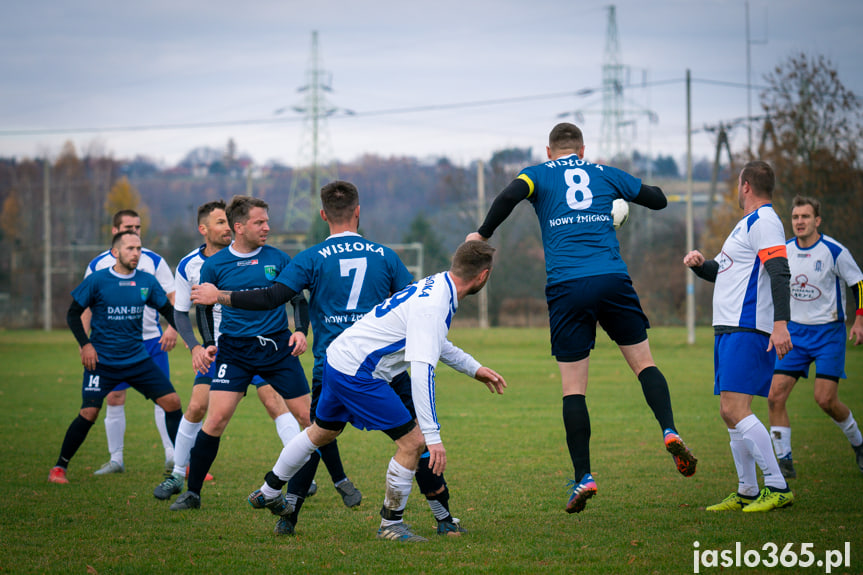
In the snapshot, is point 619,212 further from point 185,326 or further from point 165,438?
point 165,438

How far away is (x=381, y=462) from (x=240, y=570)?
421 cm

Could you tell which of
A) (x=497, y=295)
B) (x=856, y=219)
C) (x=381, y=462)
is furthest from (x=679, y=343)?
(x=381, y=462)

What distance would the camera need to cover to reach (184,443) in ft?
23.8

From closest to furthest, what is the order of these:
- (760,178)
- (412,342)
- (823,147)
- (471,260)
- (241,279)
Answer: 1. (412,342)
2. (471,260)
3. (760,178)
4. (241,279)
5. (823,147)

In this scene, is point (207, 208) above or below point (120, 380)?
above

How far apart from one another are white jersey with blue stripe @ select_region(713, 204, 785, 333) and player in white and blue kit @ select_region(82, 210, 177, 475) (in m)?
5.26

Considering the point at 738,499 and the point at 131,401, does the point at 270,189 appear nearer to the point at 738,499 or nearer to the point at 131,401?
the point at 131,401

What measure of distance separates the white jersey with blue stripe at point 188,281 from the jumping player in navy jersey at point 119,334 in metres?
0.71

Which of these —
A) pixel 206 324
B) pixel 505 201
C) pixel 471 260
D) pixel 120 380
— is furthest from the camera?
pixel 120 380

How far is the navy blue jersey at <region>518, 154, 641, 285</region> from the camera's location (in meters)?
5.63

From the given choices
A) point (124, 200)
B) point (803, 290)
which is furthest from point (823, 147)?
point (124, 200)

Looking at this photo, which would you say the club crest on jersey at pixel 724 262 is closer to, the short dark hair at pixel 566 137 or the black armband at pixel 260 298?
the short dark hair at pixel 566 137

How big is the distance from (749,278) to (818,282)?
2.56 meters

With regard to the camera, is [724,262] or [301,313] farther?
[301,313]
